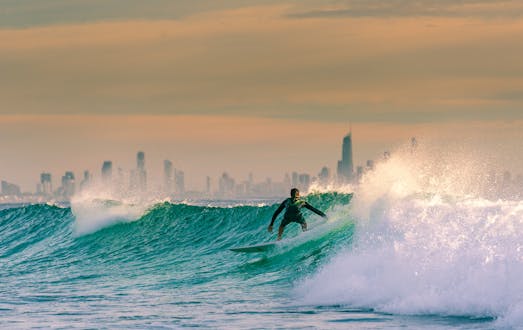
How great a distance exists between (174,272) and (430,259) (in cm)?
931

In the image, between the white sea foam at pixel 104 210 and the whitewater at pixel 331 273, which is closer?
the whitewater at pixel 331 273

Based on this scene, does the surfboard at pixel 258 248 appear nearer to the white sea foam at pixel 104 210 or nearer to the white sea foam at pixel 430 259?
the white sea foam at pixel 430 259

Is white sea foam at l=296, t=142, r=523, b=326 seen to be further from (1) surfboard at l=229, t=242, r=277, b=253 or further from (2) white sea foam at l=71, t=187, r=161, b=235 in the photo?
(2) white sea foam at l=71, t=187, r=161, b=235

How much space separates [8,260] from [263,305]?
1528 cm

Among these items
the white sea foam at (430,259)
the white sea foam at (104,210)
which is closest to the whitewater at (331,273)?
the white sea foam at (430,259)

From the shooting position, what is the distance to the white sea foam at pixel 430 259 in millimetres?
14297

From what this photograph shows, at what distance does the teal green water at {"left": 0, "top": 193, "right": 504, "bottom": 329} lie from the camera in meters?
14.7

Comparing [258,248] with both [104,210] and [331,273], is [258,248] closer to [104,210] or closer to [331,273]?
[331,273]

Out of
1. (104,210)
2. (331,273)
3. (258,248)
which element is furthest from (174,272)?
(104,210)

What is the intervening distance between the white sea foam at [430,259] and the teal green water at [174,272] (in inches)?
15.6

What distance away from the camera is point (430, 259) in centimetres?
1600

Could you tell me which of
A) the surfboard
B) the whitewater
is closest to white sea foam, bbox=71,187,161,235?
the whitewater

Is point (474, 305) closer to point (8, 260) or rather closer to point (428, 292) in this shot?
point (428, 292)

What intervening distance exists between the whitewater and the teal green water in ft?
0.15
